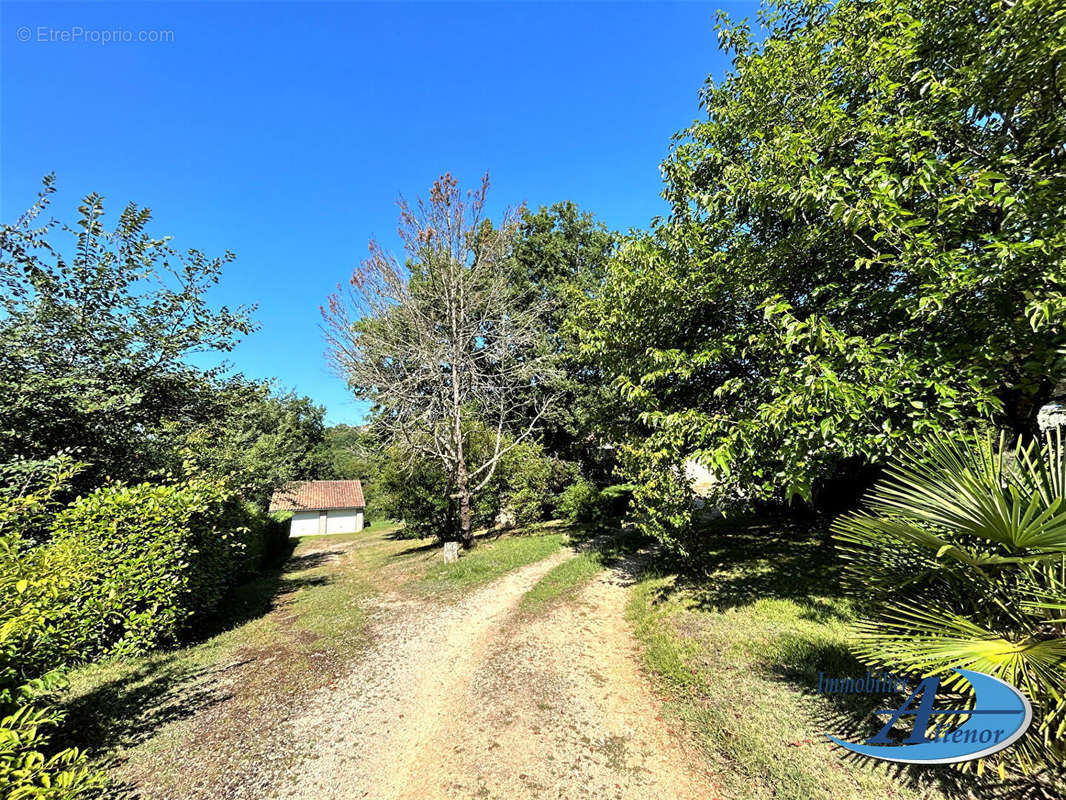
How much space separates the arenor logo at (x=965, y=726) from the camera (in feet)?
7.82

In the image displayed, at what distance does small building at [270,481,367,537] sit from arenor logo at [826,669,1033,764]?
3791 centimetres

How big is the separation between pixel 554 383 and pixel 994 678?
1535 cm

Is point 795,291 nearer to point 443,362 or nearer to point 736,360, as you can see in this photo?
point 736,360

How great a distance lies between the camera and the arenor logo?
93.9 inches

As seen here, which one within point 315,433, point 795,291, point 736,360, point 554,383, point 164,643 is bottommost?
point 164,643

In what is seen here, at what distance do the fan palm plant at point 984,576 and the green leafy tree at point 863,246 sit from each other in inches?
58.1

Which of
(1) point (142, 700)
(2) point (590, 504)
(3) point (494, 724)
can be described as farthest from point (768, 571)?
(1) point (142, 700)

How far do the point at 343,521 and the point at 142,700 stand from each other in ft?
109

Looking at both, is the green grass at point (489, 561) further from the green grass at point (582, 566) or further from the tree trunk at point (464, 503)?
the green grass at point (582, 566)

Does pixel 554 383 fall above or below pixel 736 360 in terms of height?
above

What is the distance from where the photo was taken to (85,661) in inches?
226

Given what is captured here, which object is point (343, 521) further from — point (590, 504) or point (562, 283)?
point (562, 283)

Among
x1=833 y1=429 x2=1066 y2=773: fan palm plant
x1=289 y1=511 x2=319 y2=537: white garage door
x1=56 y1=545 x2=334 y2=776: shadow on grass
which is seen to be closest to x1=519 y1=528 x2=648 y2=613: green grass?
x1=56 y1=545 x2=334 y2=776: shadow on grass

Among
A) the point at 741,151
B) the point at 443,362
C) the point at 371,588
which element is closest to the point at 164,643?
the point at 371,588
